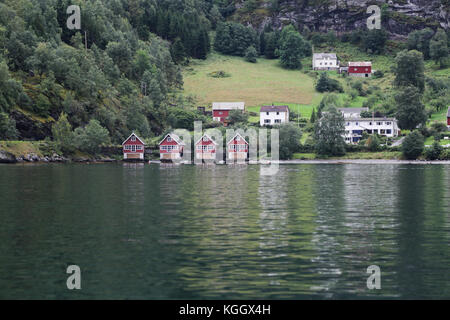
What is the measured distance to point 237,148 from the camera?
15025 cm

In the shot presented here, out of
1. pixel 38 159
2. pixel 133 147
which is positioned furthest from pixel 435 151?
pixel 38 159

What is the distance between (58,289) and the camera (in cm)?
2466

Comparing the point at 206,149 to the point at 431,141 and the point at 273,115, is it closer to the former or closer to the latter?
the point at 273,115

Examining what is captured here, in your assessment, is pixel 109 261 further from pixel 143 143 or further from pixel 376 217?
pixel 143 143

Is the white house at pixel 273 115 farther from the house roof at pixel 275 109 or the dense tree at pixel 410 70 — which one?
the dense tree at pixel 410 70

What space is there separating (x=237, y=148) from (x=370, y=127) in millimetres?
36056

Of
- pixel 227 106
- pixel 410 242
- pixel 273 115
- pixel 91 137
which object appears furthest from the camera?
pixel 227 106

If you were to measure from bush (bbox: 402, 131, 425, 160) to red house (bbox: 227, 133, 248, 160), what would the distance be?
120ft

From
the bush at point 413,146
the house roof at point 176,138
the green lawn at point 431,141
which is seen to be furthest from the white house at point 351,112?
the house roof at point 176,138

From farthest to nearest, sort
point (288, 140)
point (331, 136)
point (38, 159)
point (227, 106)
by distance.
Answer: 1. point (227, 106)
2. point (331, 136)
3. point (288, 140)
4. point (38, 159)

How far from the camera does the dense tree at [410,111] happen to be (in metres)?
158

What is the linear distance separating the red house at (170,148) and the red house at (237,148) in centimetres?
1233
